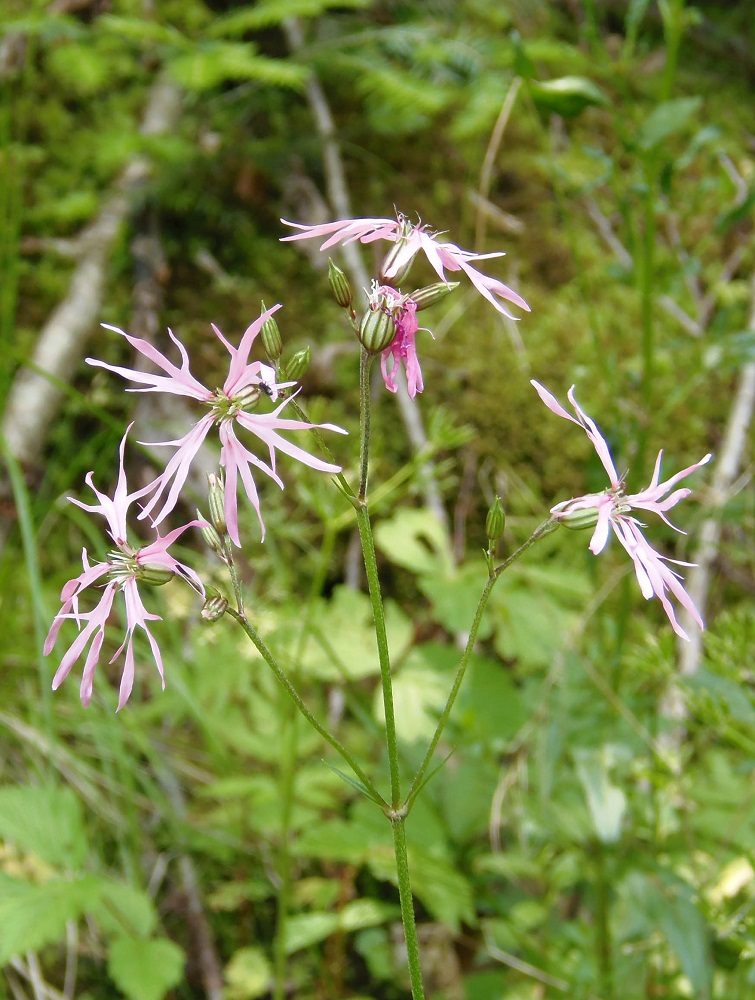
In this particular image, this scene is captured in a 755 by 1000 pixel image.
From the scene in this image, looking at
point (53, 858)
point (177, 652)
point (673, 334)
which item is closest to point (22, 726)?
point (177, 652)

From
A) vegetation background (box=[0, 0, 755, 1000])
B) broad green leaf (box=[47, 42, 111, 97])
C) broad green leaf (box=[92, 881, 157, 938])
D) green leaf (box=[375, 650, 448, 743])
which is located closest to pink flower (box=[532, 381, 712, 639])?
vegetation background (box=[0, 0, 755, 1000])

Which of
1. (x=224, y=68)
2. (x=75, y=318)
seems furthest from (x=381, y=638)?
(x=224, y=68)

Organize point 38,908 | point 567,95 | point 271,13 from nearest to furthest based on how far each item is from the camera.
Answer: point 38,908 < point 567,95 < point 271,13

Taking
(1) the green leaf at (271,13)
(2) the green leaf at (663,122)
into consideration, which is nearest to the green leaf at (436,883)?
(2) the green leaf at (663,122)

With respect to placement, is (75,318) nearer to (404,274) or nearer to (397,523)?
(397,523)

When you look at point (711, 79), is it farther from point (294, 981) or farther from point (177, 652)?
point (294, 981)

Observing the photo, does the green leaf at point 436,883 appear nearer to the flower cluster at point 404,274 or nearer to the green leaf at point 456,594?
the green leaf at point 456,594
